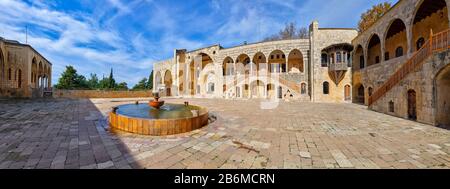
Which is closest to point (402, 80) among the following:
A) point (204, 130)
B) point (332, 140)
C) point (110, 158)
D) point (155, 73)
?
point (332, 140)

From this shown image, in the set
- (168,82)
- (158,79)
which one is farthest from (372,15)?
(158,79)

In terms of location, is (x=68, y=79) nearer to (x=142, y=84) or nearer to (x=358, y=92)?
(x=142, y=84)

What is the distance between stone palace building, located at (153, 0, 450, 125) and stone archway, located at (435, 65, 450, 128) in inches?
1.2

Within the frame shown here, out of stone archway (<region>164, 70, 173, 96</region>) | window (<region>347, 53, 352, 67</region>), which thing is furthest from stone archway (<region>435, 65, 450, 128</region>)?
stone archway (<region>164, 70, 173, 96</region>)

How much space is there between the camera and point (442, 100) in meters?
6.82

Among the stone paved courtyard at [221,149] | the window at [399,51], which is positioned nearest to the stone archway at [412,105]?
the stone paved courtyard at [221,149]

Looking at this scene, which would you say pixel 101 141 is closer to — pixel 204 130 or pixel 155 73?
pixel 204 130

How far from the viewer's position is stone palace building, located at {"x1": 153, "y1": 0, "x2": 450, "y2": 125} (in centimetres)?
717

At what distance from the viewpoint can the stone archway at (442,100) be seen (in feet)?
22.1

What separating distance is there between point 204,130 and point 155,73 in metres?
39.0

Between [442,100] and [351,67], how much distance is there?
43.2 feet

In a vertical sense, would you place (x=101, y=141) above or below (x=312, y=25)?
below

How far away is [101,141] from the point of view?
4.21 m
